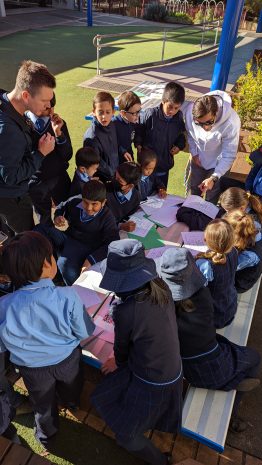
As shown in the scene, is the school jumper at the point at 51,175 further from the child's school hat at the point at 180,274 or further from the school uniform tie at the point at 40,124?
the child's school hat at the point at 180,274

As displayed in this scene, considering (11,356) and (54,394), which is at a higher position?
(11,356)

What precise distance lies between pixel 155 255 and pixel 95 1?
31.9m

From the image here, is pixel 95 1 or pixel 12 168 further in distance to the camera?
pixel 95 1

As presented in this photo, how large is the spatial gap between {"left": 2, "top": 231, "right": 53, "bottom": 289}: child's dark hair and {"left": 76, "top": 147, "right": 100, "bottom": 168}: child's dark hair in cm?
167

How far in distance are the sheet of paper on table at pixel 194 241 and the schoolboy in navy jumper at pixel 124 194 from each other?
54cm

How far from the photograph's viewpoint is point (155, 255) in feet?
10.4

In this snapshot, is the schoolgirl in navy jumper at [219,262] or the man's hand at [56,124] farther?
the man's hand at [56,124]

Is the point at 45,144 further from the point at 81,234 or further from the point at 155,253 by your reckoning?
the point at 155,253

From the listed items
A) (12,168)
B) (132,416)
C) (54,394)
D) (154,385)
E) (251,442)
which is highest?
(12,168)

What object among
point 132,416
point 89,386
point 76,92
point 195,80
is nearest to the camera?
point 132,416

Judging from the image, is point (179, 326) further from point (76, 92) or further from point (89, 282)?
point (76, 92)

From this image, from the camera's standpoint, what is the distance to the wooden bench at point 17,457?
1883 mm

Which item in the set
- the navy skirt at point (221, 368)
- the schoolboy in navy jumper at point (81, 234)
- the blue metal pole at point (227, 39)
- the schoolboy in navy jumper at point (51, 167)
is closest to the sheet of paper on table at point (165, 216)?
the schoolboy in navy jumper at point (81, 234)

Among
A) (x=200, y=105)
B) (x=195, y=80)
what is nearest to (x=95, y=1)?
(x=195, y=80)
